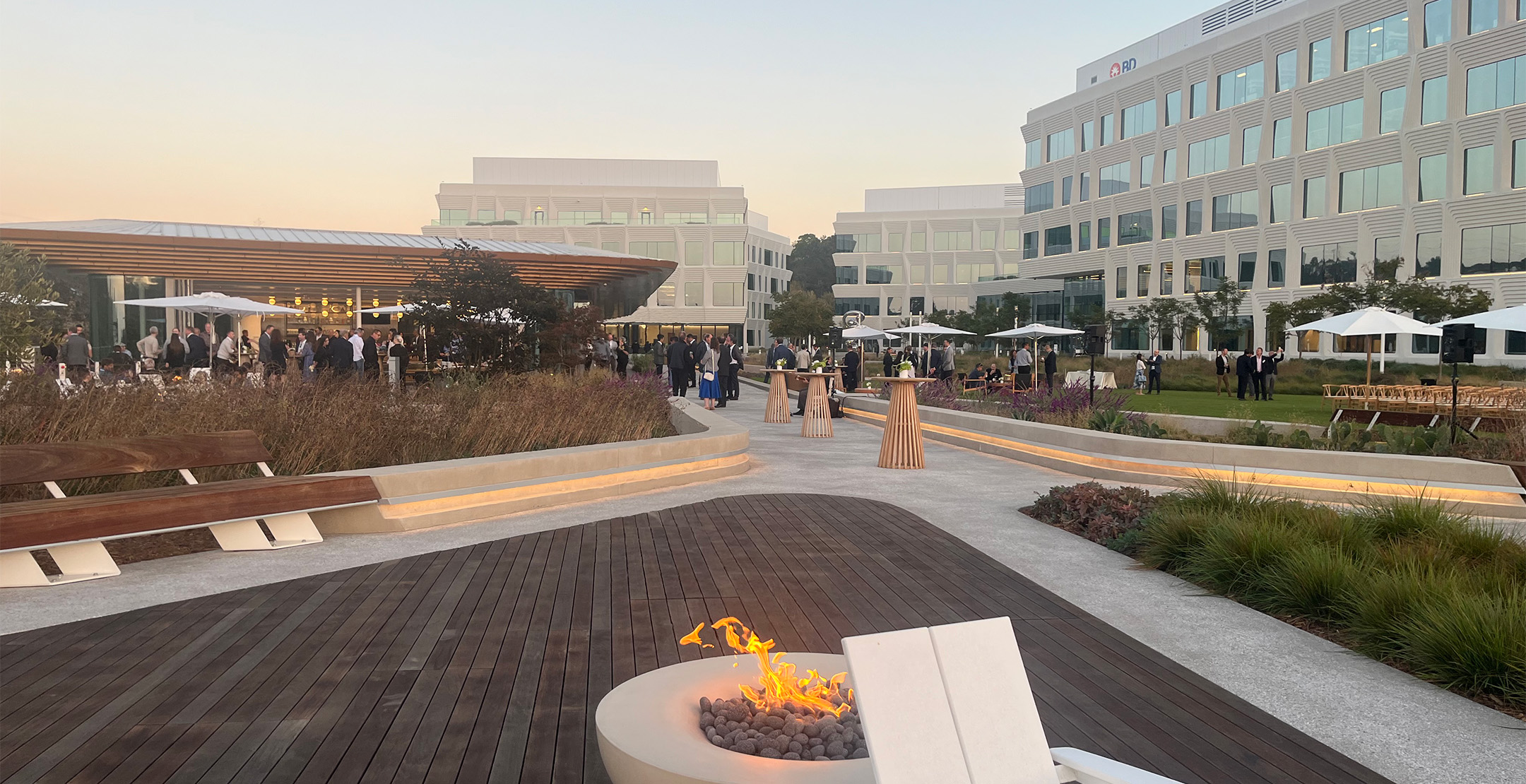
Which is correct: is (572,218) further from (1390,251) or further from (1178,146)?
(1390,251)

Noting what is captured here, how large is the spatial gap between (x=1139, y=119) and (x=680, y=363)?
143ft

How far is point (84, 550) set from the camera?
6.69m

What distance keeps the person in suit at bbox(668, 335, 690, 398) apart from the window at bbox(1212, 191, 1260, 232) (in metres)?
35.9

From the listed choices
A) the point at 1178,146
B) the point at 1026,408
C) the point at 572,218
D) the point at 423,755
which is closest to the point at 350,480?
the point at 423,755

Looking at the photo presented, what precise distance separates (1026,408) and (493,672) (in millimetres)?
15281

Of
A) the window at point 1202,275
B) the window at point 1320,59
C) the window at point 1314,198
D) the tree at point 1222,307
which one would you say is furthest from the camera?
the window at point 1202,275

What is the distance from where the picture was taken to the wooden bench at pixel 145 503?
20.9 ft

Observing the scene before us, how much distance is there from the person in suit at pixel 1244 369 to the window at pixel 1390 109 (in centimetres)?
1907

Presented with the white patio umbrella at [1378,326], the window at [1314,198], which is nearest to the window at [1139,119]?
the window at [1314,198]

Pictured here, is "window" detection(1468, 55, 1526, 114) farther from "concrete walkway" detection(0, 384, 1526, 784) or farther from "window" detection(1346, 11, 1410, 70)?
"concrete walkway" detection(0, 384, 1526, 784)

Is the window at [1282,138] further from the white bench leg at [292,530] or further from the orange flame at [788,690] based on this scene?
the orange flame at [788,690]

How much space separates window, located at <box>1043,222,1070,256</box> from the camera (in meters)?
66.1

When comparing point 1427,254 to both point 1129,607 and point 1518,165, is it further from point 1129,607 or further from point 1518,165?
point 1129,607

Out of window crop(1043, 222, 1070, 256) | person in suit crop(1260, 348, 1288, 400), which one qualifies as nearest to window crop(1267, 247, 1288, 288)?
window crop(1043, 222, 1070, 256)
